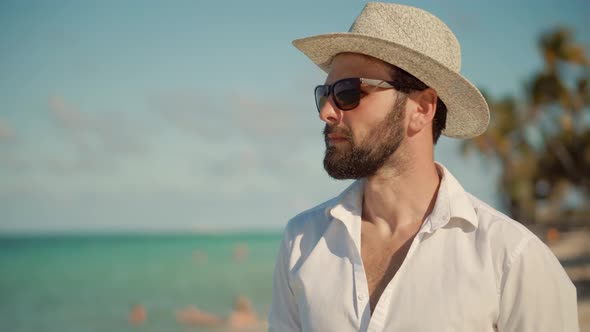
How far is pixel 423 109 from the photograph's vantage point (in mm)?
2857

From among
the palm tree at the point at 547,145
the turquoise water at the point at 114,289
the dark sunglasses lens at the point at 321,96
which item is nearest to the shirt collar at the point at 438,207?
the dark sunglasses lens at the point at 321,96

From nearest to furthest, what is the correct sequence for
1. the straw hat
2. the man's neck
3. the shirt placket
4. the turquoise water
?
the shirt placket
the straw hat
the man's neck
the turquoise water

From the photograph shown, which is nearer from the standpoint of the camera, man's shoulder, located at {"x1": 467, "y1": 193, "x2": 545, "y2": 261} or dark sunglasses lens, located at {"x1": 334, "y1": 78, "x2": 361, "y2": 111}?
man's shoulder, located at {"x1": 467, "y1": 193, "x2": 545, "y2": 261}

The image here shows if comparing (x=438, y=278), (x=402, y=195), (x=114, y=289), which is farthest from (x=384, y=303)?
(x=114, y=289)

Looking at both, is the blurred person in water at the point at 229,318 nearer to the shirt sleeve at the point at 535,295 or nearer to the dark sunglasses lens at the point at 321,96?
the dark sunglasses lens at the point at 321,96

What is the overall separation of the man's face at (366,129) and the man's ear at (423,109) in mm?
67

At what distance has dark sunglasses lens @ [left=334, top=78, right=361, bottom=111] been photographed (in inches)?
108

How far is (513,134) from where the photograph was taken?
39375 mm

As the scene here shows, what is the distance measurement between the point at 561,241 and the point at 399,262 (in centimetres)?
3149

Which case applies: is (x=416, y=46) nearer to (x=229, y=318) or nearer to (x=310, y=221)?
(x=310, y=221)

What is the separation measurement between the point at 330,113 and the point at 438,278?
88 centimetres

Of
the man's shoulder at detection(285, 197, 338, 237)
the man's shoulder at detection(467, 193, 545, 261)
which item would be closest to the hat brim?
the man's shoulder at detection(467, 193, 545, 261)

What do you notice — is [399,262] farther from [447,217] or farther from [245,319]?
[245,319]

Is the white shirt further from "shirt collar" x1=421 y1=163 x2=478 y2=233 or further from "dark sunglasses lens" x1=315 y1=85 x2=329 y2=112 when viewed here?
"dark sunglasses lens" x1=315 y1=85 x2=329 y2=112
